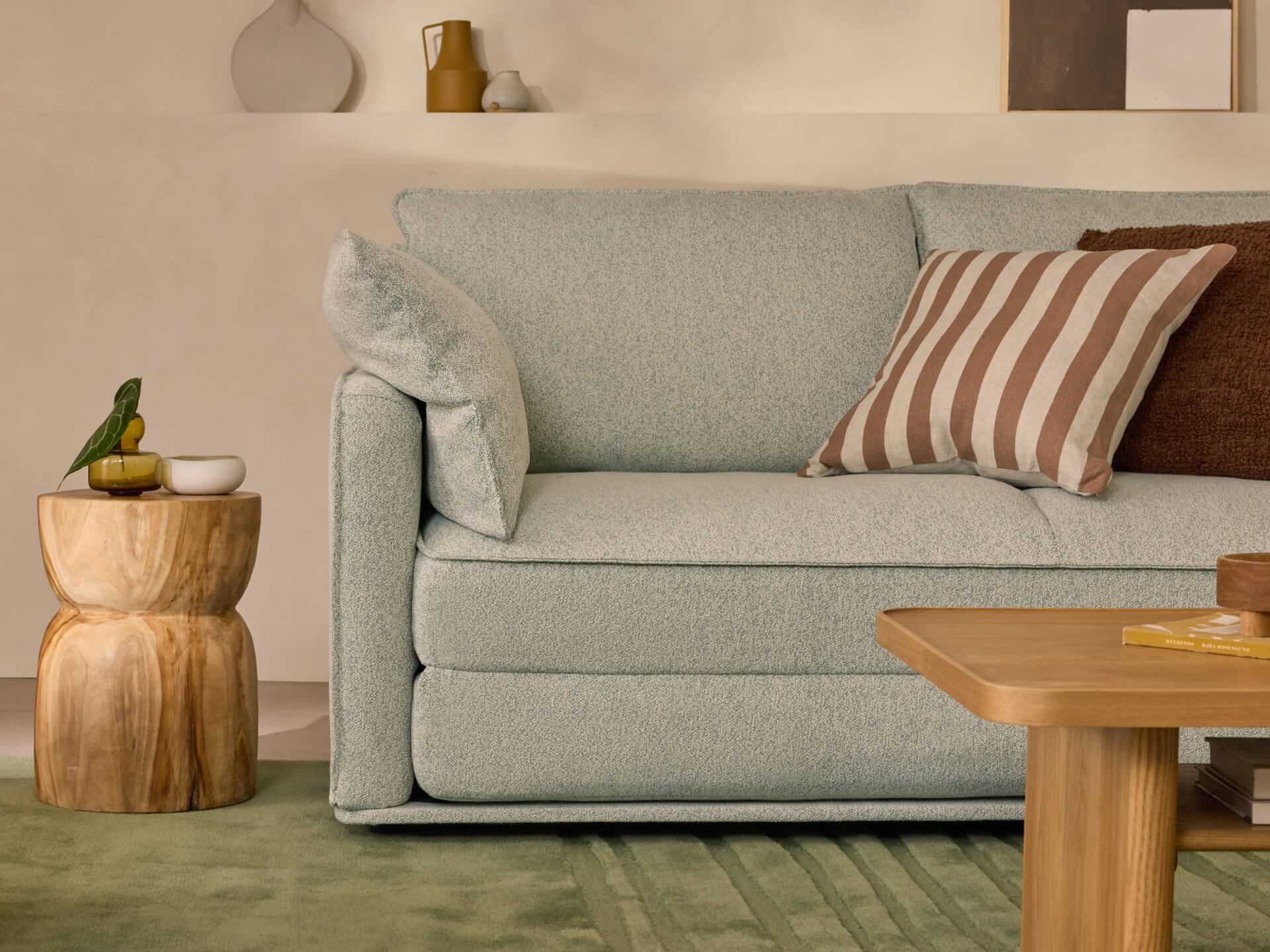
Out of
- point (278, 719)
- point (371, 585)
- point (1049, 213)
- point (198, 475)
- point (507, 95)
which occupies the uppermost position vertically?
point (507, 95)

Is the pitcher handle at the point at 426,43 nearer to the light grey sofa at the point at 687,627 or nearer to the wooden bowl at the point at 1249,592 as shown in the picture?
the light grey sofa at the point at 687,627

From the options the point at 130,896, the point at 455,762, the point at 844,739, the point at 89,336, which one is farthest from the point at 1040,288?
the point at 89,336

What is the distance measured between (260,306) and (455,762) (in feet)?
4.88

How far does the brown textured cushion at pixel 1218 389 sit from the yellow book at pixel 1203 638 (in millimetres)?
991

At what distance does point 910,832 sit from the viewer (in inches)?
65.8

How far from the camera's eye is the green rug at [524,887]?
1310 millimetres

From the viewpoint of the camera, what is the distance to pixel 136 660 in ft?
5.59

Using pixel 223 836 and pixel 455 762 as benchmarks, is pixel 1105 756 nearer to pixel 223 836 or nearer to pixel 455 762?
pixel 455 762

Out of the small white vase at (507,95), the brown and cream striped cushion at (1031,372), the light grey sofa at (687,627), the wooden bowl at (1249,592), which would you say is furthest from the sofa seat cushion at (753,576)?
the small white vase at (507,95)

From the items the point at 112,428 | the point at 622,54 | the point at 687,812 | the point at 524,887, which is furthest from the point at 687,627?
the point at 622,54

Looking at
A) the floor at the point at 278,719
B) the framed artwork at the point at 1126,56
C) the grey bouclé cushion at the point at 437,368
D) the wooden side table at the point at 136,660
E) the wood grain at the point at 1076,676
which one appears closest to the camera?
the wood grain at the point at 1076,676

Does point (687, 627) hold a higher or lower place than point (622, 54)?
lower

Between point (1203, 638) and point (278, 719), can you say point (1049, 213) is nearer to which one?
point (1203, 638)

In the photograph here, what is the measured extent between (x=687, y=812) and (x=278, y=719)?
3.49 feet
